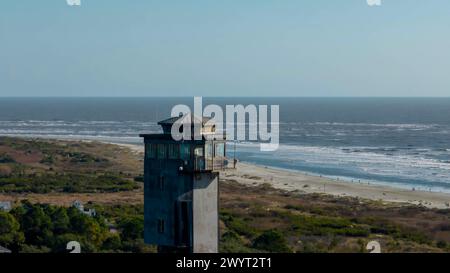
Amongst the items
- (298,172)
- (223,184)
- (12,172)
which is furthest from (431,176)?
(12,172)

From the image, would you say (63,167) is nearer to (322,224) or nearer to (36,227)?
(322,224)

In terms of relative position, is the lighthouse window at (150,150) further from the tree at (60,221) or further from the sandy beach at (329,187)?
the sandy beach at (329,187)

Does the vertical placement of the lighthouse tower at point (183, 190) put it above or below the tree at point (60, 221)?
above

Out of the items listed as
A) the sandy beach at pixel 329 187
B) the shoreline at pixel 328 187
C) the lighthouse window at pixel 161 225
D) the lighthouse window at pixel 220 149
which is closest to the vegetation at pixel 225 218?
the shoreline at pixel 328 187

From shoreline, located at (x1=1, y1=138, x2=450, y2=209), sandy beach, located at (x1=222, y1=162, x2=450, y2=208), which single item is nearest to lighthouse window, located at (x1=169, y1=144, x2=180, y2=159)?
sandy beach, located at (x1=222, y1=162, x2=450, y2=208)

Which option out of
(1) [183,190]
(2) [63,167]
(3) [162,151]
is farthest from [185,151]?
(2) [63,167]

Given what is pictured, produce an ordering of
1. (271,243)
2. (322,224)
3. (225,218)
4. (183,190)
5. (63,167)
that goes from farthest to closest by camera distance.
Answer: (63,167) < (225,218) < (322,224) < (271,243) < (183,190)

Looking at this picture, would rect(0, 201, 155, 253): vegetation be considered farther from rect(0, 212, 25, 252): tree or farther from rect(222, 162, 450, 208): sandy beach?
rect(222, 162, 450, 208): sandy beach

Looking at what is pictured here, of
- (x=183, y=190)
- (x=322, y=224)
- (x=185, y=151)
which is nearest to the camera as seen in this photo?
(x=183, y=190)
